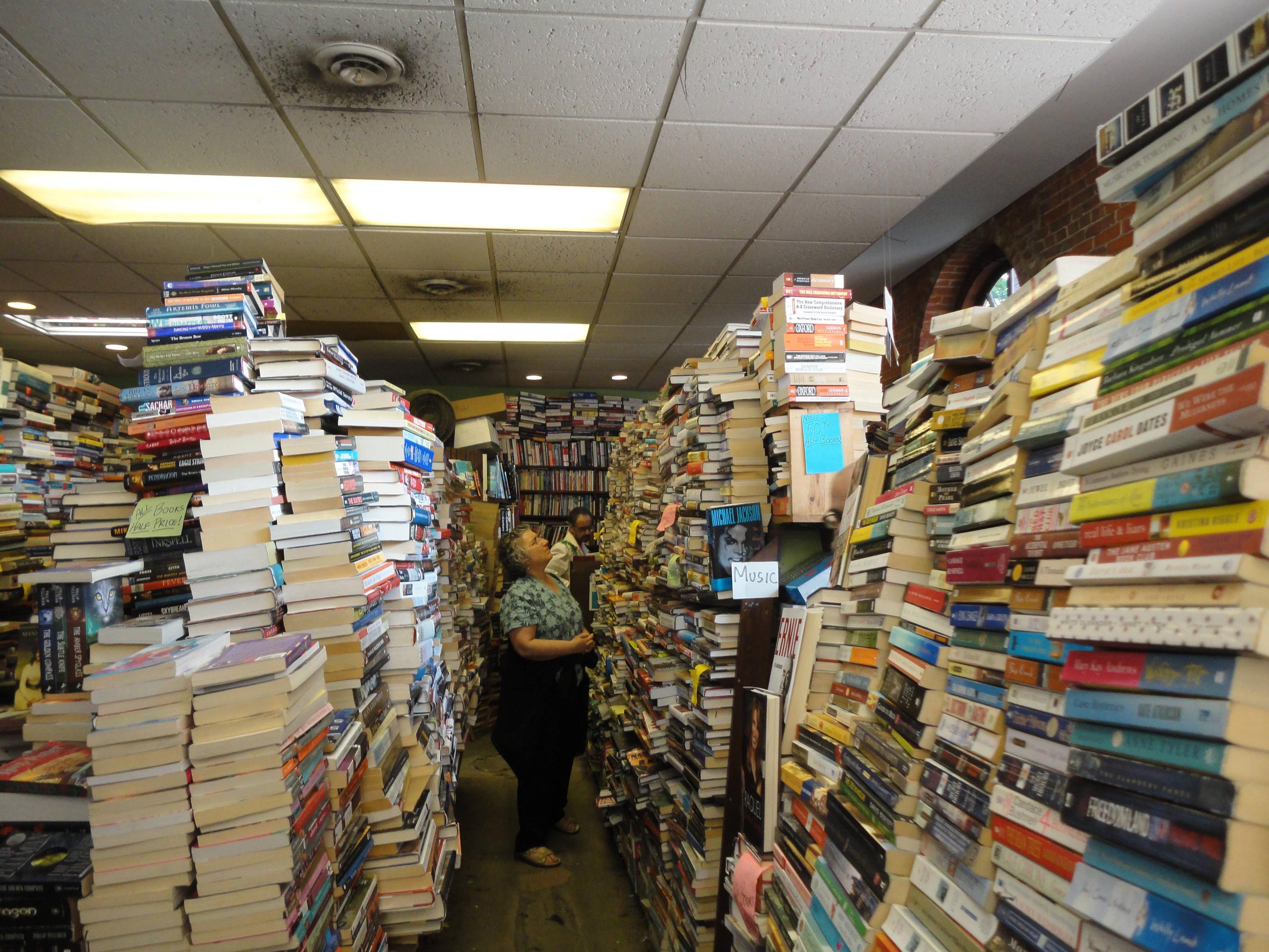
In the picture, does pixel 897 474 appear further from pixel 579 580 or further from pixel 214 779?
pixel 579 580

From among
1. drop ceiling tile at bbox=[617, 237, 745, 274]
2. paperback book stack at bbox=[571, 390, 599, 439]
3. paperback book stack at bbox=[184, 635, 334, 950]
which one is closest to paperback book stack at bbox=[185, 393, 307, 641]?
paperback book stack at bbox=[184, 635, 334, 950]

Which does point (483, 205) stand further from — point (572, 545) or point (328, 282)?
point (572, 545)

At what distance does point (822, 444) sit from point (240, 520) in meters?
1.71

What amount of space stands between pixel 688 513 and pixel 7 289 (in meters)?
4.82

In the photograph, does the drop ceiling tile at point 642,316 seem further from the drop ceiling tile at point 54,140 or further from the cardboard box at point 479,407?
the drop ceiling tile at point 54,140

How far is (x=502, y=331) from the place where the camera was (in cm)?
584

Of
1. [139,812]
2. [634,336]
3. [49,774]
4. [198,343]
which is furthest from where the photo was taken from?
[634,336]

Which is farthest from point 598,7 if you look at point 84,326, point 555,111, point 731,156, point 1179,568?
point 84,326

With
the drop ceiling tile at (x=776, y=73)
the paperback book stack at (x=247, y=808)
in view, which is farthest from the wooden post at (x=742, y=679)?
the drop ceiling tile at (x=776, y=73)

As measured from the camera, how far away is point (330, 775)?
1786mm

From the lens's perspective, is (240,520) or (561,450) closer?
(240,520)

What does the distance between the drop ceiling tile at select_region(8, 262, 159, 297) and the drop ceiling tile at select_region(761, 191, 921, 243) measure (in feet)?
12.7

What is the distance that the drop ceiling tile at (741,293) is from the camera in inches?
184

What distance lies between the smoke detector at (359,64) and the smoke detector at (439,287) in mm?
2089
